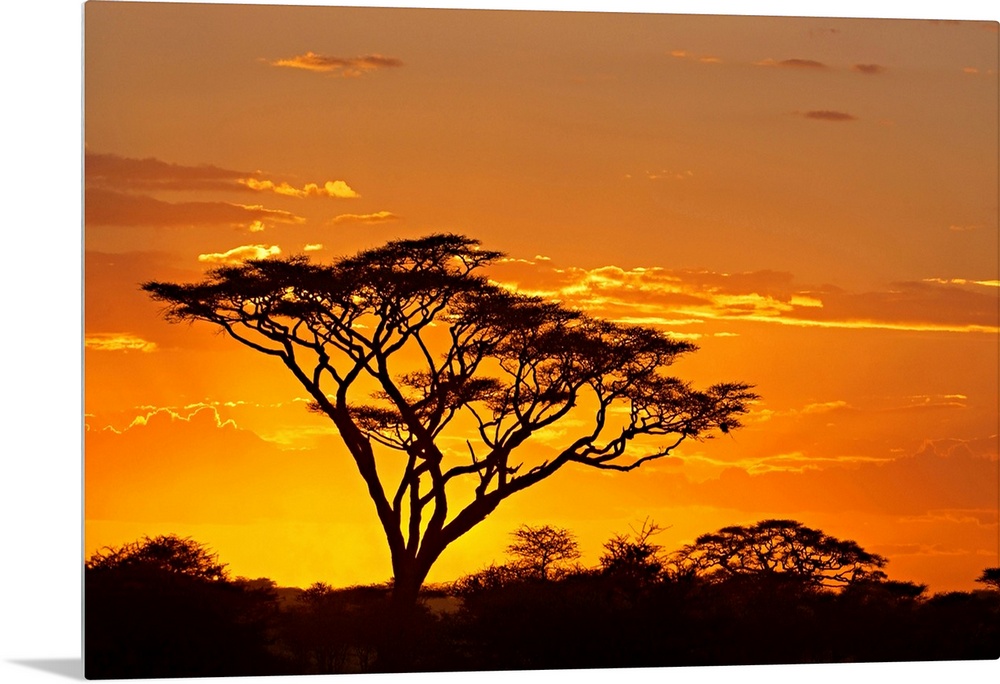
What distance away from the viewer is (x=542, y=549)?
10.5m

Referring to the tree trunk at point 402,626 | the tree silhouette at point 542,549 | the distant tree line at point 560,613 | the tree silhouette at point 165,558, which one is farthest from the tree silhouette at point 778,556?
the tree silhouette at point 165,558

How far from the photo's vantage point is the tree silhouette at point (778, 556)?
10.7 m

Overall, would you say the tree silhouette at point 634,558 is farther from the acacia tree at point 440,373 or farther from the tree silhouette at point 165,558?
the tree silhouette at point 165,558

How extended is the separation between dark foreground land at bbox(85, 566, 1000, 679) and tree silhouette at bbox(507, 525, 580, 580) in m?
0.09

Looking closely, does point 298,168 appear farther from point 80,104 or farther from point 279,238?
point 80,104

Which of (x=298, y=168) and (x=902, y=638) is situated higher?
(x=298, y=168)

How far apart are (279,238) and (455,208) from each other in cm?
110

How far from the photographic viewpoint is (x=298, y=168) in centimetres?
1033

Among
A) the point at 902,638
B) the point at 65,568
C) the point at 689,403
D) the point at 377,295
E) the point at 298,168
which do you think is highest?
the point at 298,168

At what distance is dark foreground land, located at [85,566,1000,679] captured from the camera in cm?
997

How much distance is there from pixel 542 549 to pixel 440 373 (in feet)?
4.12

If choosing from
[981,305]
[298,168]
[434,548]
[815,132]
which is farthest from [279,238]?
[981,305]

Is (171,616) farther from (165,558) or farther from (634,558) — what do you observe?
(634,558)

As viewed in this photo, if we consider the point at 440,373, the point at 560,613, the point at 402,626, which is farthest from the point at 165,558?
the point at 560,613
